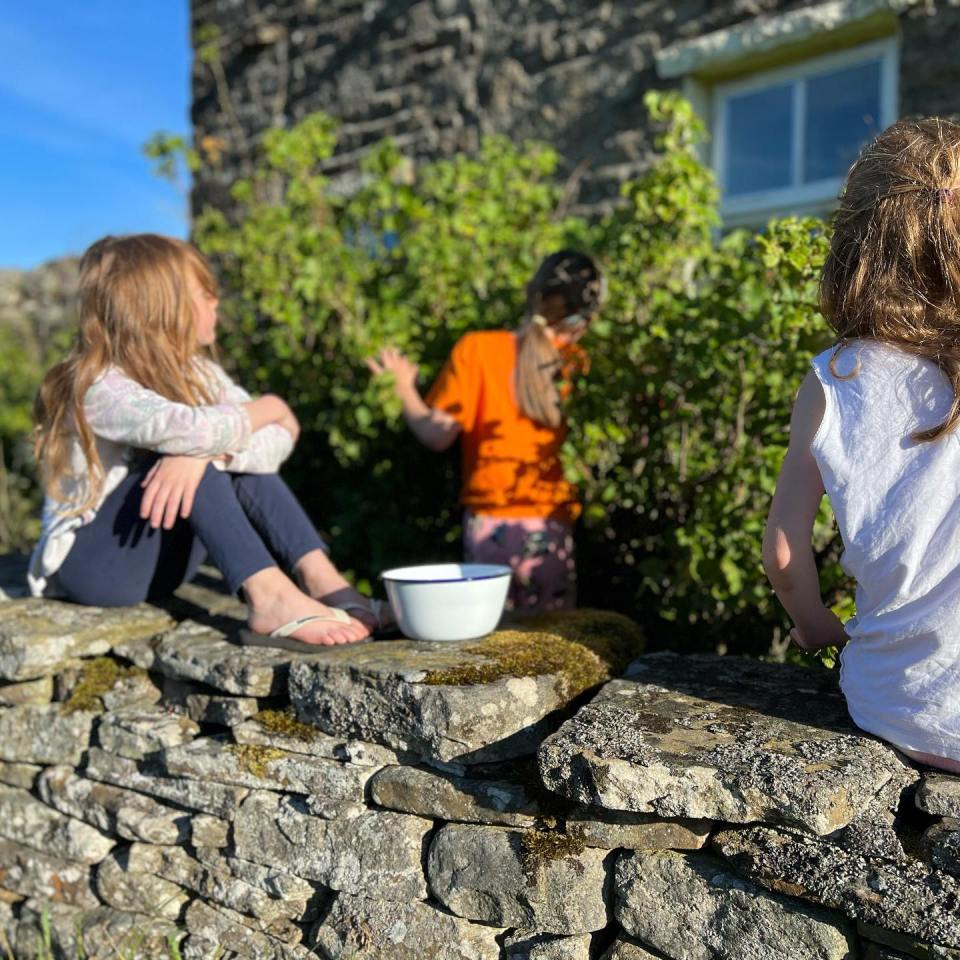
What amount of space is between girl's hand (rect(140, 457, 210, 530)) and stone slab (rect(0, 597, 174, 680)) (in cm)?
30

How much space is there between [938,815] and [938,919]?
0.52 feet

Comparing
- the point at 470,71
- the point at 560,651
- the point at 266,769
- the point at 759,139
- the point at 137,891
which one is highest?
the point at 470,71

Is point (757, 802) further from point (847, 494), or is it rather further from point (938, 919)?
point (847, 494)

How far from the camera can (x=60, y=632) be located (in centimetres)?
238

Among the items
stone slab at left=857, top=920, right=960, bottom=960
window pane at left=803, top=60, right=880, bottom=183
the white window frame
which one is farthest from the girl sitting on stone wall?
window pane at left=803, top=60, right=880, bottom=183

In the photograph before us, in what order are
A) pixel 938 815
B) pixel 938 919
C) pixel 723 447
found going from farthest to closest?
pixel 723 447, pixel 938 815, pixel 938 919

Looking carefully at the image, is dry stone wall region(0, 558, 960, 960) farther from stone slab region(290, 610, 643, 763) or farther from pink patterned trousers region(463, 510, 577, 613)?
pink patterned trousers region(463, 510, 577, 613)

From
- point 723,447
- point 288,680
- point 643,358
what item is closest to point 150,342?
point 288,680

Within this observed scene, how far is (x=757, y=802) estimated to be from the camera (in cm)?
145

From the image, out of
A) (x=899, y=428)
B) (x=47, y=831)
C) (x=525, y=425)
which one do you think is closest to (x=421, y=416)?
(x=525, y=425)

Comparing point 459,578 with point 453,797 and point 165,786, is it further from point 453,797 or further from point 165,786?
point 165,786

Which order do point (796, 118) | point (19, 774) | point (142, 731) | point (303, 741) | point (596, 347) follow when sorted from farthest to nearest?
point (796, 118), point (596, 347), point (19, 774), point (142, 731), point (303, 741)

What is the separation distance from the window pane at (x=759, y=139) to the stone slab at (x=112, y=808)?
12.7 ft

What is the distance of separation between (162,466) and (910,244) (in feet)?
5.38
